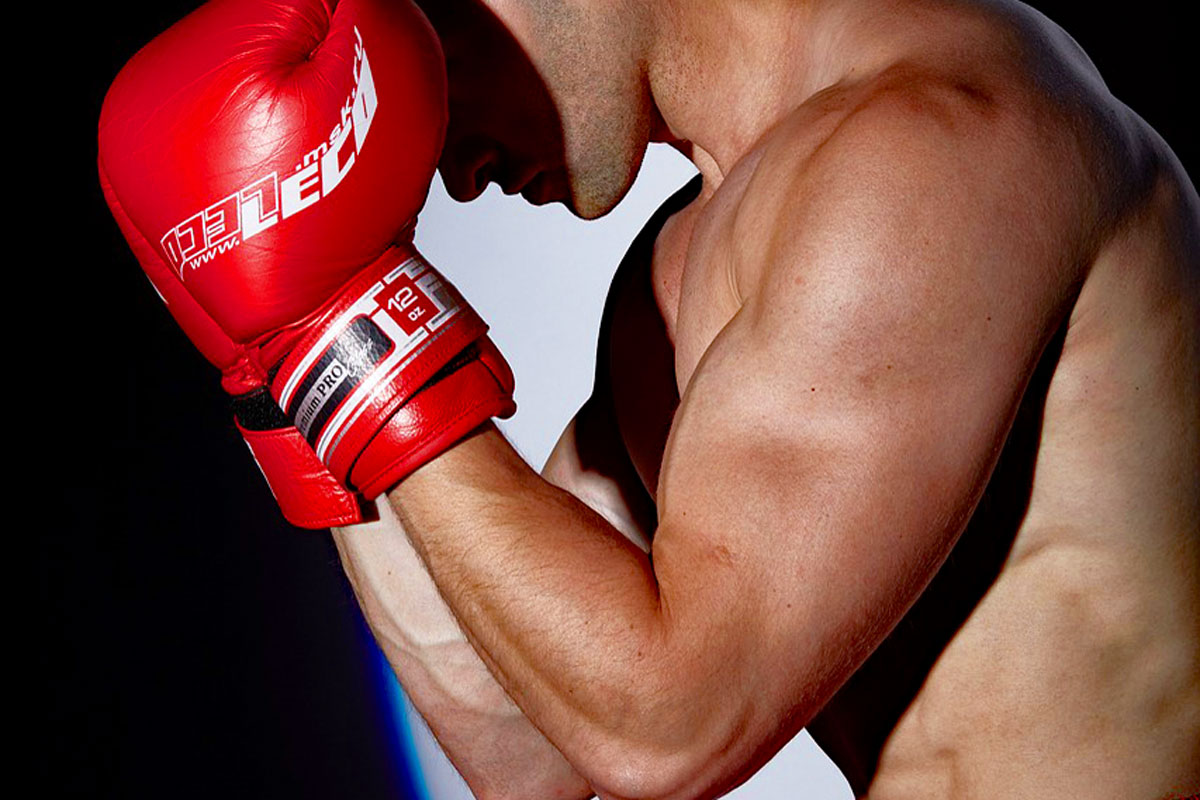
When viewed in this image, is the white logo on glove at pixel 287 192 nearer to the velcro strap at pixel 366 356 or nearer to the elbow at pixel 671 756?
the velcro strap at pixel 366 356

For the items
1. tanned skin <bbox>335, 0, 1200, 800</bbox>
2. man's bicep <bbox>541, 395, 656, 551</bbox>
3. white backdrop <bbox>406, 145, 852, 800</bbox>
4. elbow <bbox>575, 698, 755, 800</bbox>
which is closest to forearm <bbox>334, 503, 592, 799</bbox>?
man's bicep <bbox>541, 395, 656, 551</bbox>

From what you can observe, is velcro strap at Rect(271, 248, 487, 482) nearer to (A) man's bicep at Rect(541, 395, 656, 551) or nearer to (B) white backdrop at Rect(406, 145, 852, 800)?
(A) man's bicep at Rect(541, 395, 656, 551)

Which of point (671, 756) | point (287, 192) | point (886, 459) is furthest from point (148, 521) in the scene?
point (886, 459)

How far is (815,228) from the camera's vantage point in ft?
2.37

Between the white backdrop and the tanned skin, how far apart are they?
85cm

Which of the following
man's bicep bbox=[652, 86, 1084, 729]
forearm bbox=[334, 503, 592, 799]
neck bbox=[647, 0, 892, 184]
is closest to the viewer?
man's bicep bbox=[652, 86, 1084, 729]

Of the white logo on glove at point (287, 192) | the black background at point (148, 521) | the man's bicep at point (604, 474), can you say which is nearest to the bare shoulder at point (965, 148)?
the white logo on glove at point (287, 192)

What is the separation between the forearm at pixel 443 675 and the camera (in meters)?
1.25

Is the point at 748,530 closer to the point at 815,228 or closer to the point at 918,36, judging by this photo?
the point at 815,228

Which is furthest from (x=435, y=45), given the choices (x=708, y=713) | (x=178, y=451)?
(x=178, y=451)

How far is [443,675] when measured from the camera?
1.27 metres

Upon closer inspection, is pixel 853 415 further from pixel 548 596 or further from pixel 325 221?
pixel 325 221

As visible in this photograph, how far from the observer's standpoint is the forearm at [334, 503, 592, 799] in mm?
1245

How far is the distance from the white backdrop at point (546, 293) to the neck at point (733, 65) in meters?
0.78
